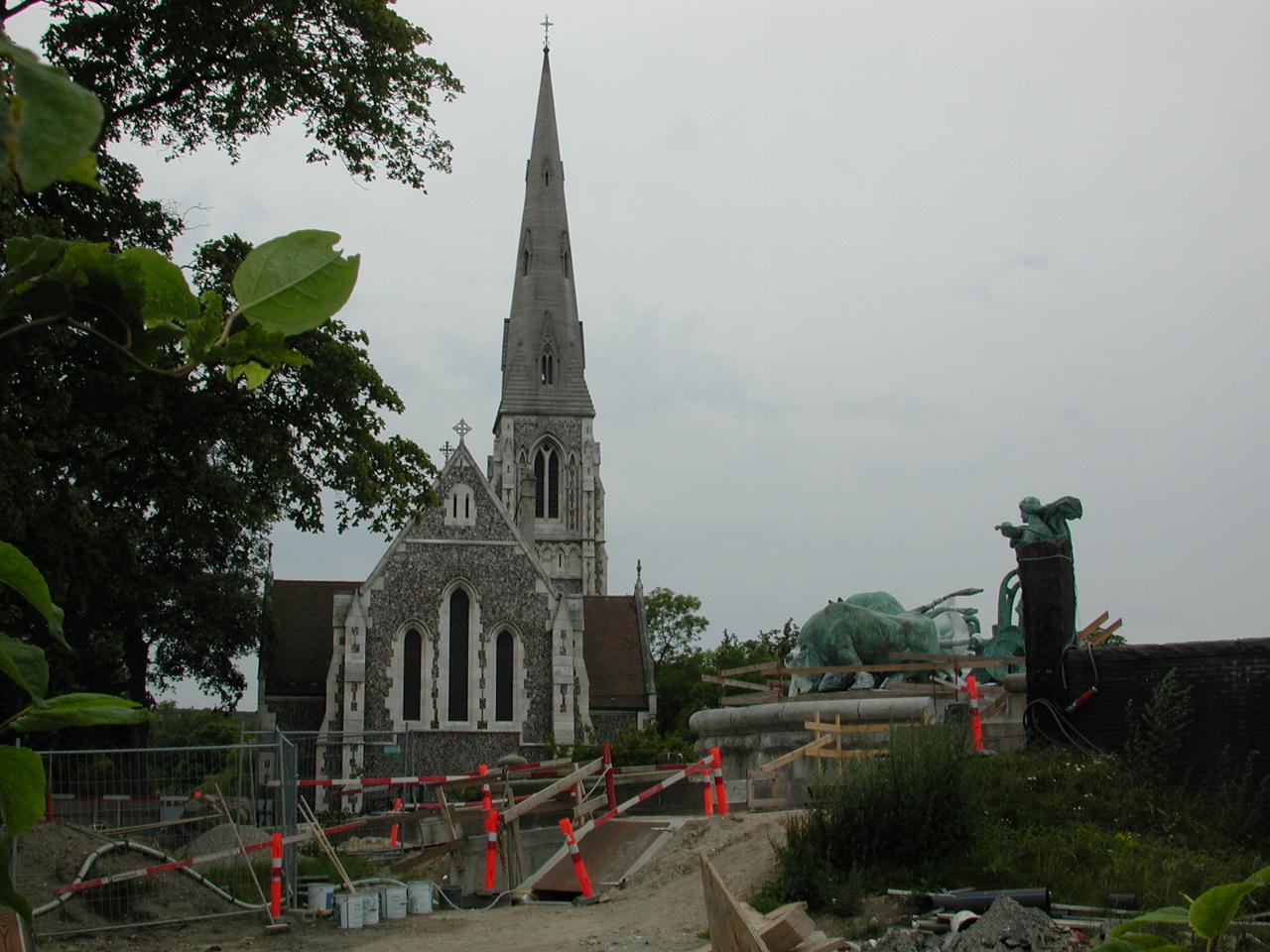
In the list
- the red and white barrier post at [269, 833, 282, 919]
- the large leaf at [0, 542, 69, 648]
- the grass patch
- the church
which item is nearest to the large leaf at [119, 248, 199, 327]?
the large leaf at [0, 542, 69, 648]

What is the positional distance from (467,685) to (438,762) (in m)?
2.21

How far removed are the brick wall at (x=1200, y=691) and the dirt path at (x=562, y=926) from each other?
308 centimetres

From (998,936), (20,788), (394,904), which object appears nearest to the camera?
(20,788)

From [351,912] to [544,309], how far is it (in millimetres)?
54011

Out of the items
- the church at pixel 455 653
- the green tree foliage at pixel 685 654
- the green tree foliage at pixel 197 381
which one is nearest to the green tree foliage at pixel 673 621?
the green tree foliage at pixel 685 654

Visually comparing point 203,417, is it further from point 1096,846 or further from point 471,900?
point 1096,846

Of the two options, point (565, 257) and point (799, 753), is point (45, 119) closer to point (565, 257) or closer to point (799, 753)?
point (799, 753)

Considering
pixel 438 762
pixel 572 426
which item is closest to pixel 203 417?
pixel 438 762

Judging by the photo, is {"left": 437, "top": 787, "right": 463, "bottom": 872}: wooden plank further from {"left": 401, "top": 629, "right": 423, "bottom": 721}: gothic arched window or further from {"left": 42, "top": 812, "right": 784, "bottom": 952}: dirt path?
{"left": 401, "top": 629, "right": 423, "bottom": 721}: gothic arched window

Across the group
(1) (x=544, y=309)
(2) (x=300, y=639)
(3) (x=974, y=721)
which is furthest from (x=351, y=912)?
(1) (x=544, y=309)

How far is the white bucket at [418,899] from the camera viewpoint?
13281mm

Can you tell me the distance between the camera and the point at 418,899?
13320 mm

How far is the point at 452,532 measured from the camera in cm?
3809

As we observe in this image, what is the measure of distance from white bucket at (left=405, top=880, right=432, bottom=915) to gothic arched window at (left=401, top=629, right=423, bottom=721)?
925 inches
